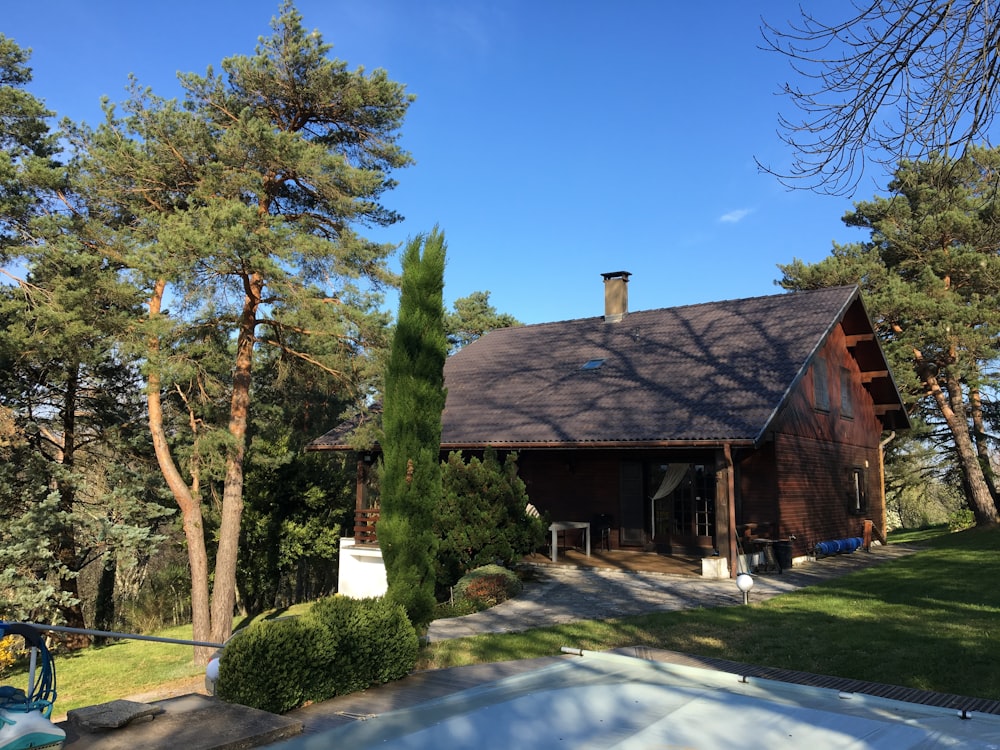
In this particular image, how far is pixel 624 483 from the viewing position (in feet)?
54.4

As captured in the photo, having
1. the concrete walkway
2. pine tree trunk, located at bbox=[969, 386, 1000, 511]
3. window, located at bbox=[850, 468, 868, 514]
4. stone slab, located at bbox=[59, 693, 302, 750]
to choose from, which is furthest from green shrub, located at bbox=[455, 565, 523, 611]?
pine tree trunk, located at bbox=[969, 386, 1000, 511]

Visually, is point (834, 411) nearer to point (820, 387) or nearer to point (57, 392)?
point (820, 387)

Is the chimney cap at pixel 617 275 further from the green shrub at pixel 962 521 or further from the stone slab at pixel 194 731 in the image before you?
the stone slab at pixel 194 731

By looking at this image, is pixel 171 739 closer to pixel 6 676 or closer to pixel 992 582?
pixel 992 582

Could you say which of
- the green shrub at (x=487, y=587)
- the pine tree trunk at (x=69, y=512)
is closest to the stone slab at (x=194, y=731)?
the green shrub at (x=487, y=587)

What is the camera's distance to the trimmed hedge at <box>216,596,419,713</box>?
17.1 feet

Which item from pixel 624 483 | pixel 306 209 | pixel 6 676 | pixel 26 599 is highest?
pixel 306 209

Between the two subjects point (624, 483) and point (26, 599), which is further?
point (624, 483)

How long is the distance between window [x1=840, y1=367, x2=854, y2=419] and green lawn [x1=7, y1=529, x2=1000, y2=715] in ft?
19.8

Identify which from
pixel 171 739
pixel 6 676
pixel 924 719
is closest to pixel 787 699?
pixel 924 719

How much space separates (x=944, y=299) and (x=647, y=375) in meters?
11.5

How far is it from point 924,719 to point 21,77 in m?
21.6

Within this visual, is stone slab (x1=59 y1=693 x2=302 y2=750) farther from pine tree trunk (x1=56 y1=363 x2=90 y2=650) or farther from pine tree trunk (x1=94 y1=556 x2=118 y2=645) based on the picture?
pine tree trunk (x1=94 y1=556 x2=118 y2=645)

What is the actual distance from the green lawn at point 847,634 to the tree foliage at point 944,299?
10.6 m
